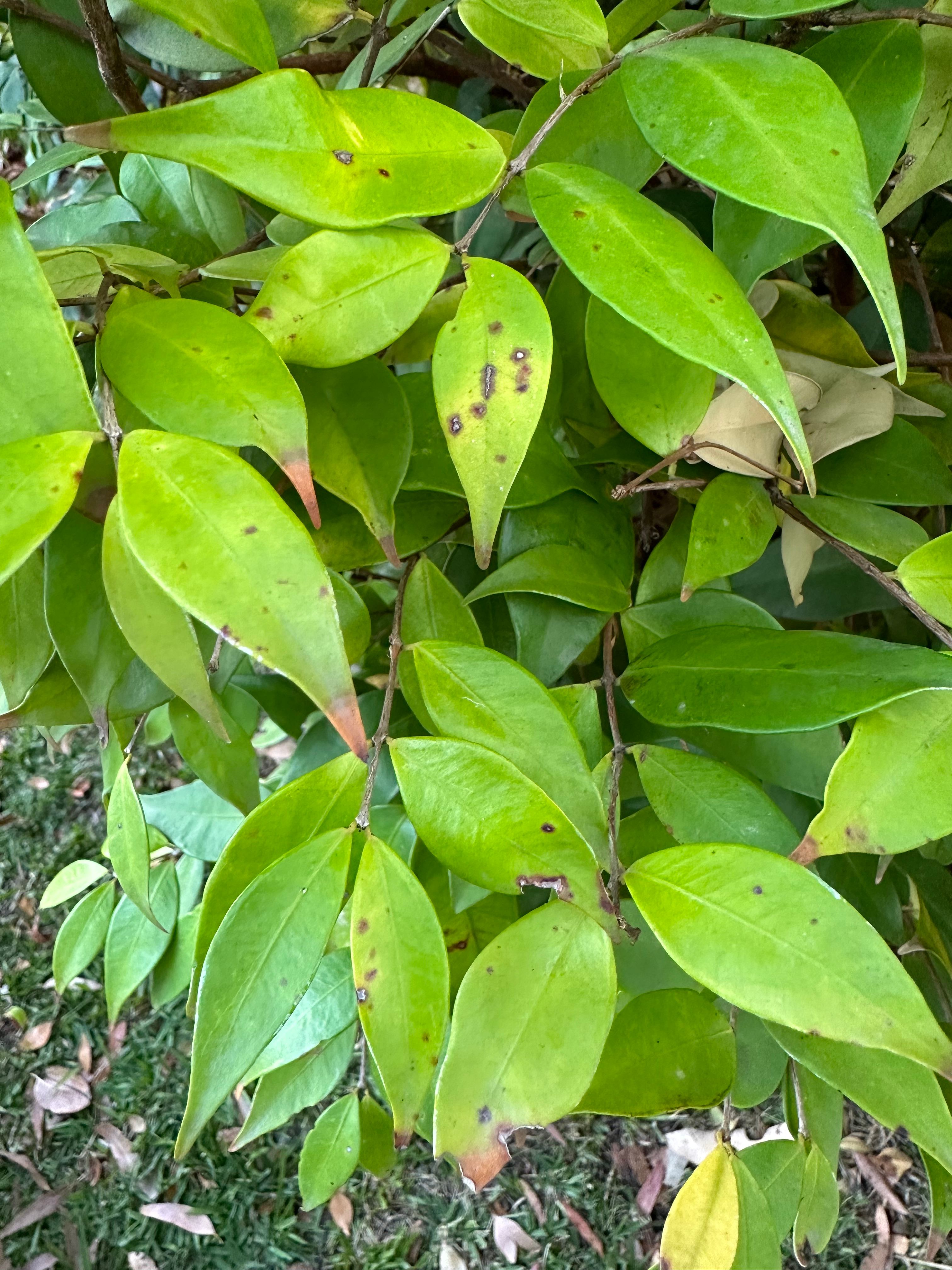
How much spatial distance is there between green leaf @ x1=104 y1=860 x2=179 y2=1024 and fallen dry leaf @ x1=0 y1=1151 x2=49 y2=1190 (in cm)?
60

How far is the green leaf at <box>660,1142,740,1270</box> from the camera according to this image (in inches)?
13.7

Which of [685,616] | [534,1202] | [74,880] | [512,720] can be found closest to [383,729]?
[512,720]

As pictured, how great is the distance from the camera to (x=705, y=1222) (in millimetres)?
356

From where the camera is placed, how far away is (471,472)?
0.26 metres

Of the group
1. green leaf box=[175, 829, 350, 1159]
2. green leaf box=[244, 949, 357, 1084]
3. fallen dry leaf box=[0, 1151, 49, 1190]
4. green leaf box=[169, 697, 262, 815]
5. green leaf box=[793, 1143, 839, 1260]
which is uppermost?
green leaf box=[175, 829, 350, 1159]

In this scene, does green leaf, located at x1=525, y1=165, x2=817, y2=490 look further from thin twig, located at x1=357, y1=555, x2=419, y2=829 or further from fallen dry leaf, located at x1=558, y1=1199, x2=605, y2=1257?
fallen dry leaf, located at x1=558, y1=1199, x2=605, y2=1257

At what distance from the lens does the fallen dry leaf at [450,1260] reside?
97 cm

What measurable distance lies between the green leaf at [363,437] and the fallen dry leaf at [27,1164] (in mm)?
1120

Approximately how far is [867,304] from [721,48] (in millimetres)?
266

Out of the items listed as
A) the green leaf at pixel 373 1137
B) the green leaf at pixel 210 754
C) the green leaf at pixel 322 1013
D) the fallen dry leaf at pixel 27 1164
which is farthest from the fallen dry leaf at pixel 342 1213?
the green leaf at pixel 210 754

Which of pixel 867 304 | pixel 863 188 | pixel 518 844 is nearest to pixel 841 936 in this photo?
pixel 518 844

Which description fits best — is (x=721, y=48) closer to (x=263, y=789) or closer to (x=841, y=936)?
(x=841, y=936)

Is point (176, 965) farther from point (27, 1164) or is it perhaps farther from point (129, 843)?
point (27, 1164)

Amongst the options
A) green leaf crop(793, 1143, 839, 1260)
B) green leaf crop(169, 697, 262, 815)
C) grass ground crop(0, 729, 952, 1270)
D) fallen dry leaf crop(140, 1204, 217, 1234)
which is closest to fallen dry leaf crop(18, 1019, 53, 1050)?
grass ground crop(0, 729, 952, 1270)
